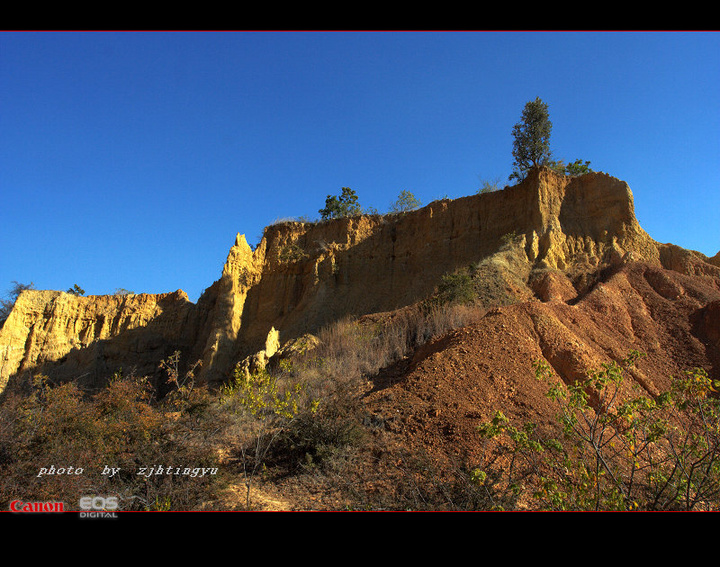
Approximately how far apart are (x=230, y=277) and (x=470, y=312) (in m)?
17.0

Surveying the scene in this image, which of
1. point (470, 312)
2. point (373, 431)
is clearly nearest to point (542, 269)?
point (470, 312)

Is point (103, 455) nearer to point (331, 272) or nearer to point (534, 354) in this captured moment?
point (534, 354)

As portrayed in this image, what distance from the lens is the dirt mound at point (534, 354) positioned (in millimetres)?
6646

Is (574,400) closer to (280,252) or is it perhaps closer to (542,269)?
(542,269)

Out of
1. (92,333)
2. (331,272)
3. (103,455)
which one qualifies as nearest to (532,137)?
(331,272)

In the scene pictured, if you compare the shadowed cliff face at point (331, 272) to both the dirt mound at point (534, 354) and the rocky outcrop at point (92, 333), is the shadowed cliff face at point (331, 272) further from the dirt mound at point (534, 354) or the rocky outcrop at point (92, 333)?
the dirt mound at point (534, 354)

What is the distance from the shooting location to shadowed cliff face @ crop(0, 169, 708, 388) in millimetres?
17891

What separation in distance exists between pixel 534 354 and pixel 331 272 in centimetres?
1585

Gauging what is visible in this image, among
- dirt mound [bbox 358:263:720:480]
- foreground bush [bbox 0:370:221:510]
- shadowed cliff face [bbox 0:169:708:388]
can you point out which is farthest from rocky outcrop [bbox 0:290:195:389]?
dirt mound [bbox 358:263:720:480]

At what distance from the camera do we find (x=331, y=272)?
23.5 metres

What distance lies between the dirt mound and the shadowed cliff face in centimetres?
310

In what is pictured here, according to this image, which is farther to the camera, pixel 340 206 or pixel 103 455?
pixel 340 206

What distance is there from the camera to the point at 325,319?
2127 cm

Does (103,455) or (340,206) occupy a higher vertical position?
(340,206)
